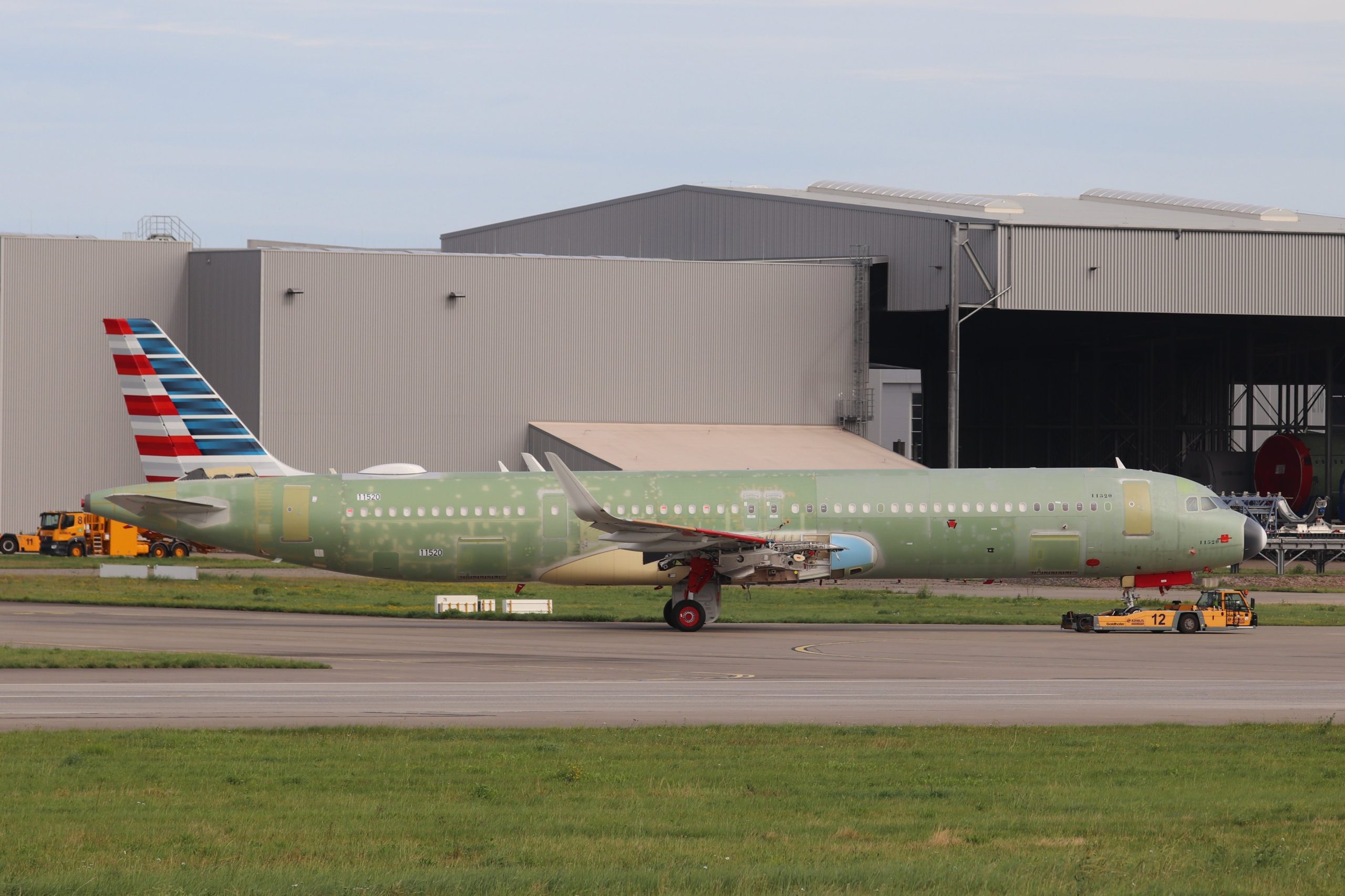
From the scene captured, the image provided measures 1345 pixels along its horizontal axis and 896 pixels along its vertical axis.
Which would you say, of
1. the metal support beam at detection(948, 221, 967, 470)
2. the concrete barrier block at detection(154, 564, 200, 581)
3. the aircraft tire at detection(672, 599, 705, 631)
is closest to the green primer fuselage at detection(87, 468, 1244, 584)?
the aircraft tire at detection(672, 599, 705, 631)

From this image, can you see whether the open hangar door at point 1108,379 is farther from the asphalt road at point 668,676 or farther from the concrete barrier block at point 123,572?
the asphalt road at point 668,676

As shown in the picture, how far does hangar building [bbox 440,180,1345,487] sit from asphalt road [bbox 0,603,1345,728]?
31084 millimetres

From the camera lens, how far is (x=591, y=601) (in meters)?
49.8

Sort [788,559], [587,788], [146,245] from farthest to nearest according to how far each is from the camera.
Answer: [146,245] → [788,559] → [587,788]

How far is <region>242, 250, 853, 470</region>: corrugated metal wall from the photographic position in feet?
219

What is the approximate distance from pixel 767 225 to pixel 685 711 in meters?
57.5

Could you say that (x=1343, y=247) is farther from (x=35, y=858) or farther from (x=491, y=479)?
(x=35, y=858)

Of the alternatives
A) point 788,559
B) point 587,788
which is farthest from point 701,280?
point 587,788

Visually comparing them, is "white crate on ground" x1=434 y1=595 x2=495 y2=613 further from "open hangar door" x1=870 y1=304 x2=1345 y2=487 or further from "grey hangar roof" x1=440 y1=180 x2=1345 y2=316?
"open hangar door" x1=870 y1=304 x2=1345 y2=487

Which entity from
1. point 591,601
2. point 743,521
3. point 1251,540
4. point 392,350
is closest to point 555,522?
point 743,521

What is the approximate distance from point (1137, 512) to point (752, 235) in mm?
42128

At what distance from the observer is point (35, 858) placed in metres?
12.0

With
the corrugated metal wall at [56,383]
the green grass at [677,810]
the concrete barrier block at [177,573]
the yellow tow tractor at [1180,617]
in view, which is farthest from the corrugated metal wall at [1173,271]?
the green grass at [677,810]

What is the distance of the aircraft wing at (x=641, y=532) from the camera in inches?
1442
